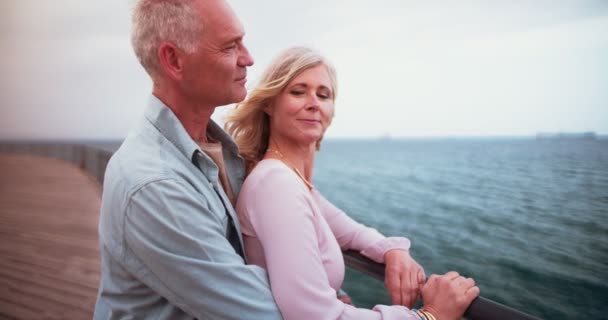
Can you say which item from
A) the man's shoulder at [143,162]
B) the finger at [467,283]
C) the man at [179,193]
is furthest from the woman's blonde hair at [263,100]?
the finger at [467,283]

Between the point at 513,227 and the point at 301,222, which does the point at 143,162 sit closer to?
the point at 301,222

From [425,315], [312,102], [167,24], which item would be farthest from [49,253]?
[425,315]

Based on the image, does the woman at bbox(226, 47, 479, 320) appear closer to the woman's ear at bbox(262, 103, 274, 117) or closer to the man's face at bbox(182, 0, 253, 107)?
the woman's ear at bbox(262, 103, 274, 117)

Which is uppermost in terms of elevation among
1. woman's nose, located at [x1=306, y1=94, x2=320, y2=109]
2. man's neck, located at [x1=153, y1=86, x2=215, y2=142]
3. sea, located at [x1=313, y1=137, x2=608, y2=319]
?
woman's nose, located at [x1=306, y1=94, x2=320, y2=109]

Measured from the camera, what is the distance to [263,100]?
1.31 m

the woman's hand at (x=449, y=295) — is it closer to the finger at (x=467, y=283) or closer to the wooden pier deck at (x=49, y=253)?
the finger at (x=467, y=283)

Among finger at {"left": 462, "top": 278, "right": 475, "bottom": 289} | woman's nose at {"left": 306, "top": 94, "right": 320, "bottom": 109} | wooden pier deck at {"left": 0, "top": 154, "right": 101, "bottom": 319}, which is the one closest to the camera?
finger at {"left": 462, "top": 278, "right": 475, "bottom": 289}

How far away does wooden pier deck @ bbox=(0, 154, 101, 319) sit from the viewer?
281cm

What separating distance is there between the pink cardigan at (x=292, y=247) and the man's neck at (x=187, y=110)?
0.90 feet

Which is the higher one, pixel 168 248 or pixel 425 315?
pixel 168 248

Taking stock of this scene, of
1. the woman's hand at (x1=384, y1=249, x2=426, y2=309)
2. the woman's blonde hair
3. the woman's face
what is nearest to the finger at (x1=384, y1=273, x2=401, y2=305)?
the woman's hand at (x1=384, y1=249, x2=426, y2=309)

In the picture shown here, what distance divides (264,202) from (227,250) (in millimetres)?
197

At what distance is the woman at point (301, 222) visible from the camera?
85cm

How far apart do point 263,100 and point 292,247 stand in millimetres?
647
